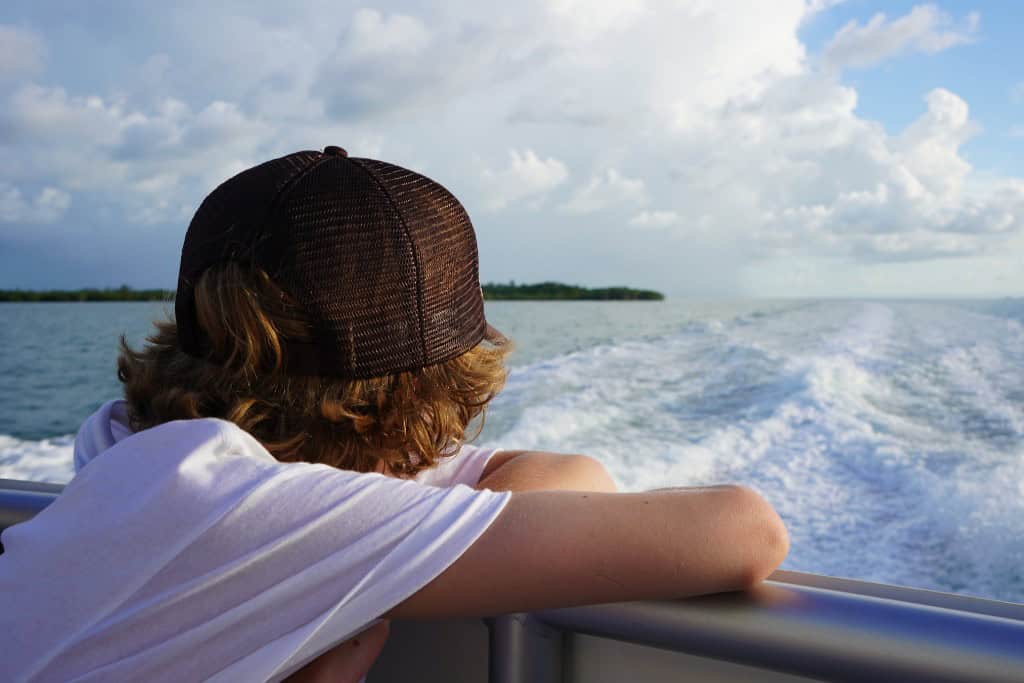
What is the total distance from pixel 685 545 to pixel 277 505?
0.35 m

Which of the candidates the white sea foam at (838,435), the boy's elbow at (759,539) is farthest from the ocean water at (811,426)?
the boy's elbow at (759,539)

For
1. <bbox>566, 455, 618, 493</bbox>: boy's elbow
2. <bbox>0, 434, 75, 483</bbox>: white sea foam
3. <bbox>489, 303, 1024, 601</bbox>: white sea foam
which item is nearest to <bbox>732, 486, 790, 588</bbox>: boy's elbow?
<bbox>566, 455, 618, 493</bbox>: boy's elbow

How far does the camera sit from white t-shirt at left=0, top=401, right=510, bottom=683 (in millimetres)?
614

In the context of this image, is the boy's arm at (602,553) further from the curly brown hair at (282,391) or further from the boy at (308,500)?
the curly brown hair at (282,391)

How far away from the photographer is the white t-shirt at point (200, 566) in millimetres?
614

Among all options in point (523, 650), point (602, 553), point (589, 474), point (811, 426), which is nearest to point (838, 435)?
point (811, 426)

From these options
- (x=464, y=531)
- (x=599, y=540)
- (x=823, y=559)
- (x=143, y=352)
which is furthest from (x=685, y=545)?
(x=823, y=559)

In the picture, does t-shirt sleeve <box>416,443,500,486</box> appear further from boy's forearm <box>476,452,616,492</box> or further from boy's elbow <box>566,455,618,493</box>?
boy's elbow <box>566,455,618,493</box>

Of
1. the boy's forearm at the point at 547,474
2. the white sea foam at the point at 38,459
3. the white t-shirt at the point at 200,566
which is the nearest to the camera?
the white t-shirt at the point at 200,566

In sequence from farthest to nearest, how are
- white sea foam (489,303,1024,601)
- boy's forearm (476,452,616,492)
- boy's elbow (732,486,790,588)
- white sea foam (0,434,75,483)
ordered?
white sea foam (0,434,75,483)
white sea foam (489,303,1024,601)
boy's forearm (476,452,616,492)
boy's elbow (732,486,790,588)

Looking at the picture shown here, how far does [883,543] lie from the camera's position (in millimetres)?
4105

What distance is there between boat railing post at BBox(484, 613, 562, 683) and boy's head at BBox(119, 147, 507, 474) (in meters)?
0.24

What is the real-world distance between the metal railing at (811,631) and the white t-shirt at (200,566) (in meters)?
0.21

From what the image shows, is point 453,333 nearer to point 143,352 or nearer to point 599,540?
point 599,540
